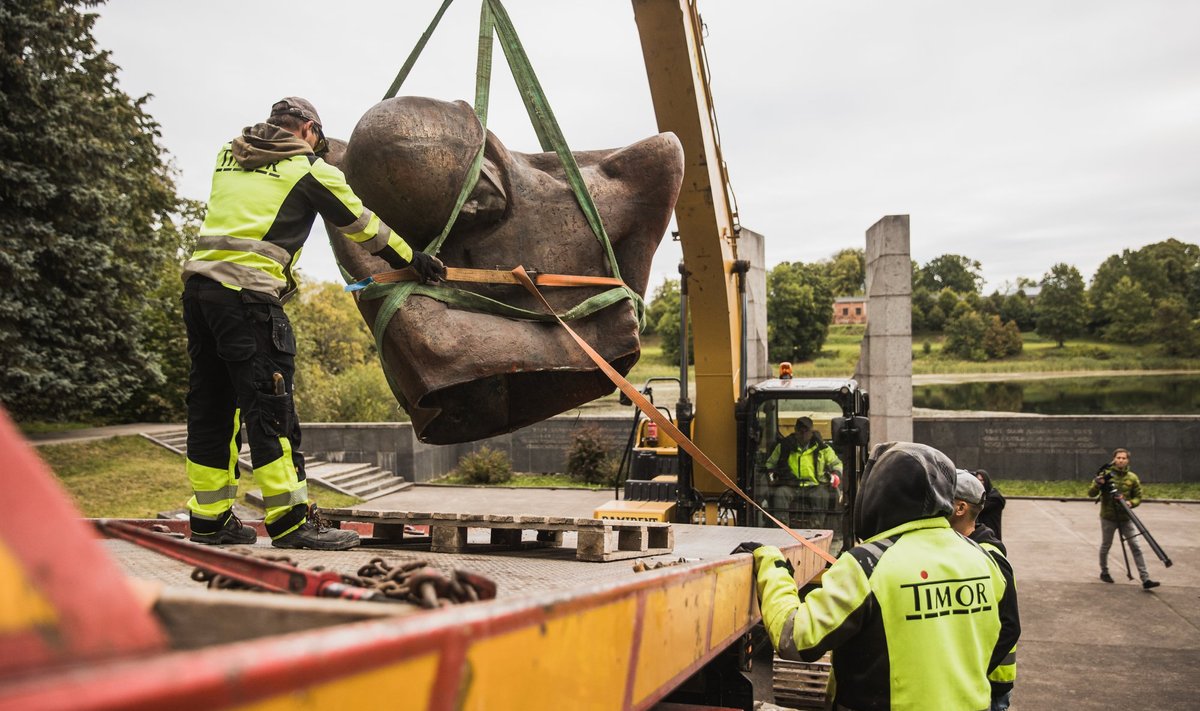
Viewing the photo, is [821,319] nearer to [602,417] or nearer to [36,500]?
[602,417]

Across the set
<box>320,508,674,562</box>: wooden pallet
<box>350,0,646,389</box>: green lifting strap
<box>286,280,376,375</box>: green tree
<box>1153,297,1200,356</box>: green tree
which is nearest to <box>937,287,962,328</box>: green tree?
<box>1153,297,1200,356</box>: green tree

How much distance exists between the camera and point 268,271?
3.25m

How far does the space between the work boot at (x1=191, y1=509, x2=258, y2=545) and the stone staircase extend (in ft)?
46.5

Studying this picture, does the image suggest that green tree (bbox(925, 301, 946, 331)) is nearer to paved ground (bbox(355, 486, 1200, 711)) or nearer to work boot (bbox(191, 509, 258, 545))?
paved ground (bbox(355, 486, 1200, 711))

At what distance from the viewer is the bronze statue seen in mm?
3209

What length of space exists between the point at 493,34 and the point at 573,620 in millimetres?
2944

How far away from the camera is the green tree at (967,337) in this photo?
5338 centimetres

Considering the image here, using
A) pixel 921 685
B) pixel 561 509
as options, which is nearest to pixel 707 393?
pixel 921 685

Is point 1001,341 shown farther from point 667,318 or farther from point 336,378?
point 336,378

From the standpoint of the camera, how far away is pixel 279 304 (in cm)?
332

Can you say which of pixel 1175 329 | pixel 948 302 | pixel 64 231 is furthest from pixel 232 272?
pixel 948 302

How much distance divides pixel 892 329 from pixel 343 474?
11535mm

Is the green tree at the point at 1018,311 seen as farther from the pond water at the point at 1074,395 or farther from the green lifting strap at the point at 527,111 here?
the green lifting strap at the point at 527,111

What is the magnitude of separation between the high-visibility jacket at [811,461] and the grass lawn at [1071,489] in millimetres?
11670
